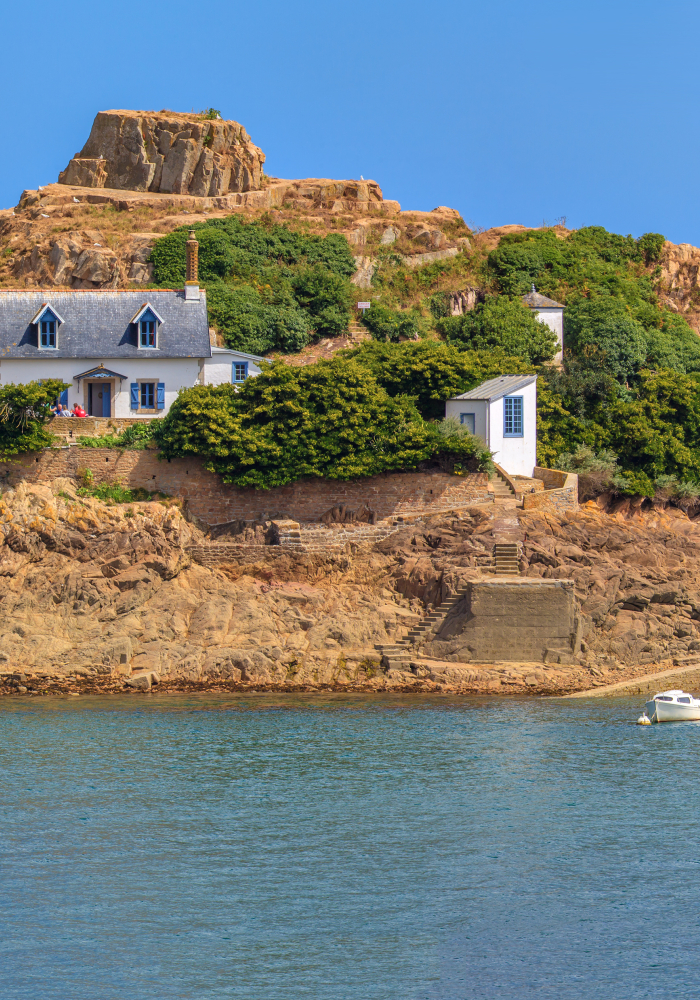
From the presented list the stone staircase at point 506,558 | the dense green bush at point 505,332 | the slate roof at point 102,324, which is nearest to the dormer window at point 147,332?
the slate roof at point 102,324

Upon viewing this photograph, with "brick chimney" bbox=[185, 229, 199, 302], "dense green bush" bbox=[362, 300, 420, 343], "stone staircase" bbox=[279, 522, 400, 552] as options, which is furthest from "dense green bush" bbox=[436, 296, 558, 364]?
"stone staircase" bbox=[279, 522, 400, 552]

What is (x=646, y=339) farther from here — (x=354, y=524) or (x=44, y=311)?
(x=44, y=311)

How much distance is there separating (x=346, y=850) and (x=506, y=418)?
2232 cm

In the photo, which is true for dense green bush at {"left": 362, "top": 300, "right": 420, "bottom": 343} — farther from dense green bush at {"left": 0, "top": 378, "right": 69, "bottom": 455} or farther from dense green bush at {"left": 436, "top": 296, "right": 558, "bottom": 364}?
dense green bush at {"left": 0, "top": 378, "right": 69, "bottom": 455}

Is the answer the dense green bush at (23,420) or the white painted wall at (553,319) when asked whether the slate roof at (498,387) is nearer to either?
the white painted wall at (553,319)

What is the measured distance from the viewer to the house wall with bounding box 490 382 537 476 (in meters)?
42.7

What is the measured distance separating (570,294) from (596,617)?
979 inches

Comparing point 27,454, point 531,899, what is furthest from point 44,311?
point 531,899

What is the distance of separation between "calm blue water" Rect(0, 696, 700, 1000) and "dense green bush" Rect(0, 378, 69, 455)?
403 inches

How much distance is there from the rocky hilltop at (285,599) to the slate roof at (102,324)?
633 cm

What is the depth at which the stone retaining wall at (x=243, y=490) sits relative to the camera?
40969 millimetres

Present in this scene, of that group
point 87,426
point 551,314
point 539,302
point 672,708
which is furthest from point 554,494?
point 539,302

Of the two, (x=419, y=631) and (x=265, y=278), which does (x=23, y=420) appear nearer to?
(x=419, y=631)

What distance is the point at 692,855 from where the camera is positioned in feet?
76.8
